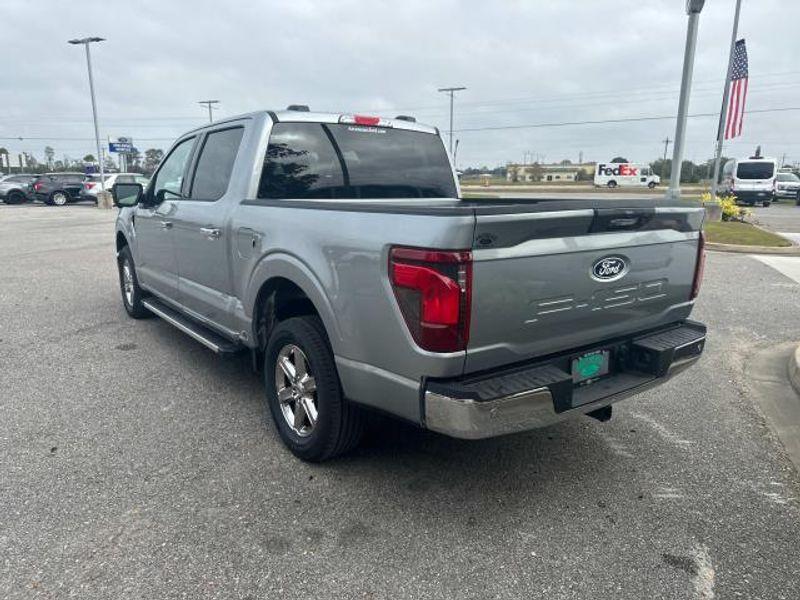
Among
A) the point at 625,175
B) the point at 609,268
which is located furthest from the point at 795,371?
the point at 625,175

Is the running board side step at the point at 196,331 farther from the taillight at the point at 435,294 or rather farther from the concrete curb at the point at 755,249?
the concrete curb at the point at 755,249

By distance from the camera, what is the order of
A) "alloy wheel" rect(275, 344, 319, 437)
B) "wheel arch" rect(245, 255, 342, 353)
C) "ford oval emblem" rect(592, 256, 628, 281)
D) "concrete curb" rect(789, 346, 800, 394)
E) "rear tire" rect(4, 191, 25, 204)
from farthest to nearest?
"rear tire" rect(4, 191, 25, 204) → "concrete curb" rect(789, 346, 800, 394) → "alloy wheel" rect(275, 344, 319, 437) → "wheel arch" rect(245, 255, 342, 353) → "ford oval emblem" rect(592, 256, 628, 281)

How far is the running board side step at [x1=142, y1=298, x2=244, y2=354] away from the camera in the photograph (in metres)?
4.03

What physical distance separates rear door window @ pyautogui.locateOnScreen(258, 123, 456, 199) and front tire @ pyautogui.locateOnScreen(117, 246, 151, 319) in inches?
117

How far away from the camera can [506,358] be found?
2.63 metres

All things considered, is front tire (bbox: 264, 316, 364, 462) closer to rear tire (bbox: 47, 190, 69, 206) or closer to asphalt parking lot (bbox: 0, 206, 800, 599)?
asphalt parking lot (bbox: 0, 206, 800, 599)

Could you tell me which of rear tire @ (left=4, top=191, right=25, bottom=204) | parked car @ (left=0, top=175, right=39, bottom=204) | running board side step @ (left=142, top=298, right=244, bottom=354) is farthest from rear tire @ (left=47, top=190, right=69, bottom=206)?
running board side step @ (left=142, top=298, right=244, bottom=354)

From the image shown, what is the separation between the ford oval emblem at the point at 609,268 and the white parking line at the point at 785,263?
24.9 feet

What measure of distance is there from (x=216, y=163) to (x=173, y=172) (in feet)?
3.55

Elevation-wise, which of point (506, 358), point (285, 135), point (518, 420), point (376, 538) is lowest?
point (376, 538)

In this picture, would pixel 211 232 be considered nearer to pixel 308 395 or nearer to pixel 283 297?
pixel 283 297

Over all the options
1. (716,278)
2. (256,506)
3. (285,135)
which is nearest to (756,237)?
(716,278)

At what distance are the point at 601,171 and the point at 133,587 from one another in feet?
215

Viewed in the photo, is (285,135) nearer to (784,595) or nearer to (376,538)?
(376,538)
